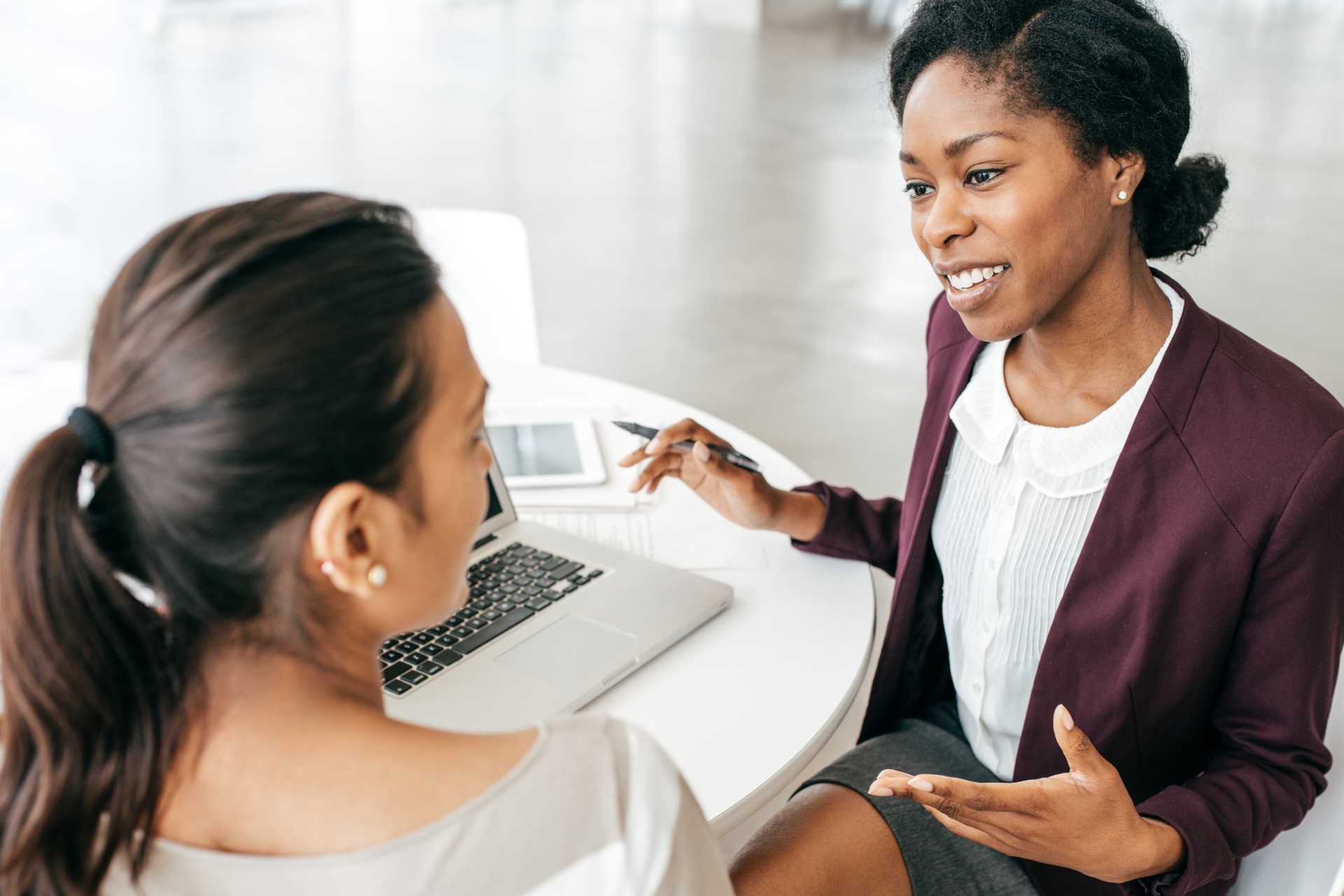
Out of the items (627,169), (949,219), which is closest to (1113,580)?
(949,219)

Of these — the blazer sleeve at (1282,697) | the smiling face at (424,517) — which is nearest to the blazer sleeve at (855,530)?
the blazer sleeve at (1282,697)

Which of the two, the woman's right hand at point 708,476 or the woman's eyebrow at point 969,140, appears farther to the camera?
the woman's right hand at point 708,476

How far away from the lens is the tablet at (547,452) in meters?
1.74

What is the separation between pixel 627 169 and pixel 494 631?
480cm

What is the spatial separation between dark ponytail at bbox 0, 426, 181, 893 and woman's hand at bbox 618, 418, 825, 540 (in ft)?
2.81

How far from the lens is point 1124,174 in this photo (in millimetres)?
1321

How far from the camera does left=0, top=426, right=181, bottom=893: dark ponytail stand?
70 cm

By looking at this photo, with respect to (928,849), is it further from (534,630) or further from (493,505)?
(493,505)

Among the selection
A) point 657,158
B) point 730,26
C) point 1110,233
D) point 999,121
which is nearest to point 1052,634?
point 1110,233

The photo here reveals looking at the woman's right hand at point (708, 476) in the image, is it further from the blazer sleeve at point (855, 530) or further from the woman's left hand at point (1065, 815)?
the woman's left hand at point (1065, 815)

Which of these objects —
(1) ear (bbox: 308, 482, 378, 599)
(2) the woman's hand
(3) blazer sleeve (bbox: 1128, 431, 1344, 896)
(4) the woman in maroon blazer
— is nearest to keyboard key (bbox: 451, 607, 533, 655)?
(2) the woman's hand

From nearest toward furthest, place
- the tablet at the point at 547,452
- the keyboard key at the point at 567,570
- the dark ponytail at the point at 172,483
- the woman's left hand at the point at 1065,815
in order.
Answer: the dark ponytail at the point at 172,483, the woman's left hand at the point at 1065,815, the keyboard key at the point at 567,570, the tablet at the point at 547,452

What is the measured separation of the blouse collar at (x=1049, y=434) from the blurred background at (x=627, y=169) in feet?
1.26

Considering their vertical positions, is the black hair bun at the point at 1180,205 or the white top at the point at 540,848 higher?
the black hair bun at the point at 1180,205
